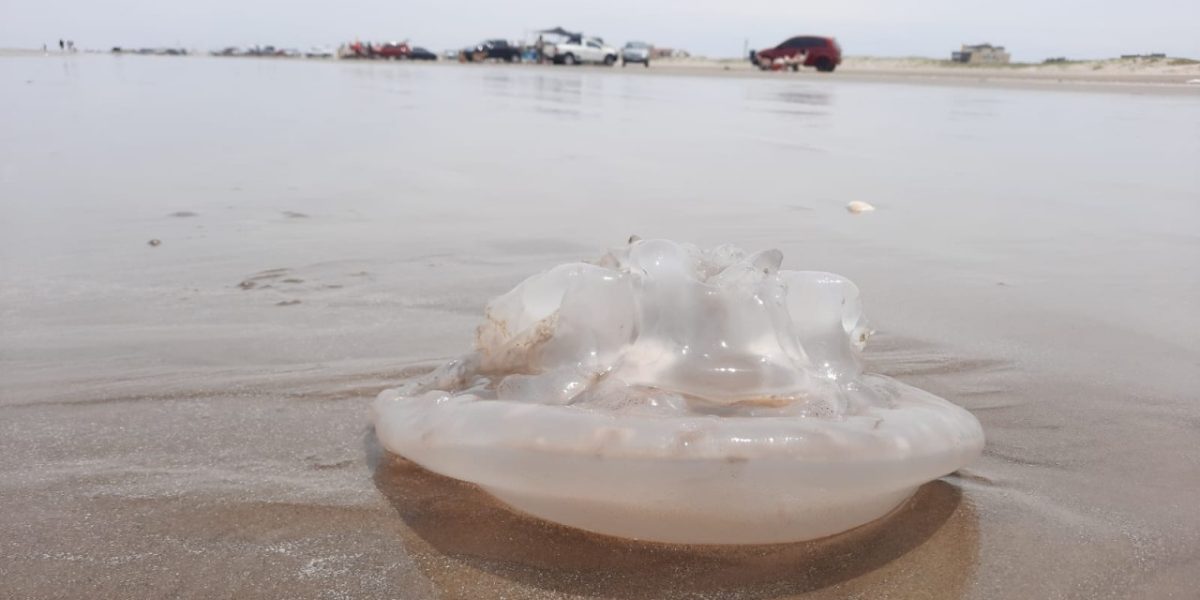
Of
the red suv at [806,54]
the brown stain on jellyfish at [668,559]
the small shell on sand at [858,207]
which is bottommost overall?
the brown stain on jellyfish at [668,559]

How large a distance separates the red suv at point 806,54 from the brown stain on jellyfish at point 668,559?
29.0 meters

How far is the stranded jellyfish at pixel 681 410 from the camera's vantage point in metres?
1.15

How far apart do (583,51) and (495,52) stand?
347 inches

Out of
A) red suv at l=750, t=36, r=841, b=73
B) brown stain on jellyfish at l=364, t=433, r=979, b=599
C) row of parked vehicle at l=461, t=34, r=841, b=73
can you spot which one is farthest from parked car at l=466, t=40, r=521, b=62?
brown stain on jellyfish at l=364, t=433, r=979, b=599

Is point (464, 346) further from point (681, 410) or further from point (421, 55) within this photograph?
point (421, 55)

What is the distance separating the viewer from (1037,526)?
1.35 metres

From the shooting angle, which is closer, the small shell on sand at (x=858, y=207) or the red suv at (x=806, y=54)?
the small shell on sand at (x=858, y=207)

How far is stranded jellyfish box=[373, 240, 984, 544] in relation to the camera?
1.15 meters

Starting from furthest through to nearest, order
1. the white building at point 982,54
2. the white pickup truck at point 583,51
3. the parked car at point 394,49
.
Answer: the parked car at point 394,49
the white building at point 982,54
the white pickup truck at point 583,51

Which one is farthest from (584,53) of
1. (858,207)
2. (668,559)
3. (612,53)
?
(668,559)

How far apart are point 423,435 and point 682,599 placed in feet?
1.49

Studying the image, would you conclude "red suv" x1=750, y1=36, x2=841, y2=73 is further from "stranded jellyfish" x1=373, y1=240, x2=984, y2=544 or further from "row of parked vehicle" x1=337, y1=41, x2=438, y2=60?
"stranded jellyfish" x1=373, y1=240, x2=984, y2=544

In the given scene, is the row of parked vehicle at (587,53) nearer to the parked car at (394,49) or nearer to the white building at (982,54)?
the parked car at (394,49)

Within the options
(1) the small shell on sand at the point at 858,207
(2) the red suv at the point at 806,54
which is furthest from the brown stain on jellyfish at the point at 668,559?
(2) the red suv at the point at 806,54
